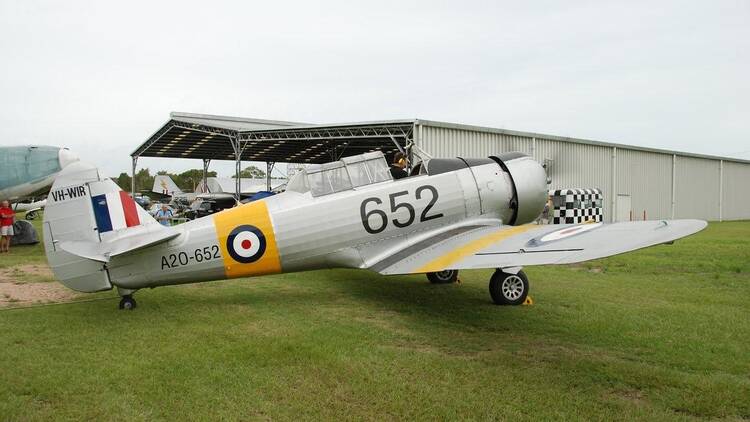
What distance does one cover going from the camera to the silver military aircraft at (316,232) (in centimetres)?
554

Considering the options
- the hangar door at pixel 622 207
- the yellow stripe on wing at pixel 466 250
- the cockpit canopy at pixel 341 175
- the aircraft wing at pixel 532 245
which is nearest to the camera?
the aircraft wing at pixel 532 245

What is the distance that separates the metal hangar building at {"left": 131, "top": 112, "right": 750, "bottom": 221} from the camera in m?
20.9

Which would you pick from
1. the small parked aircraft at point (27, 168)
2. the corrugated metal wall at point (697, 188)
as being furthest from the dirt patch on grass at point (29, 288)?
the corrugated metal wall at point (697, 188)

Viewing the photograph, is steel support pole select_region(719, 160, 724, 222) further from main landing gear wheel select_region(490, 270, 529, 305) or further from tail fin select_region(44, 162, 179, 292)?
tail fin select_region(44, 162, 179, 292)

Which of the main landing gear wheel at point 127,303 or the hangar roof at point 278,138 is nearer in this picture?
the main landing gear wheel at point 127,303

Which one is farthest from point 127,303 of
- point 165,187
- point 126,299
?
point 165,187

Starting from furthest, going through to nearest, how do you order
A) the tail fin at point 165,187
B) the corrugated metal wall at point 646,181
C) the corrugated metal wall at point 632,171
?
the tail fin at point 165,187 < the corrugated metal wall at point 646,181 < the corrugated metal wall at point 632,171

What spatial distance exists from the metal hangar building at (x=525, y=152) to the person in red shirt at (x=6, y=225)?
12.5 metres

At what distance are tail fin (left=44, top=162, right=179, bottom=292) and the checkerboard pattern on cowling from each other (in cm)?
950

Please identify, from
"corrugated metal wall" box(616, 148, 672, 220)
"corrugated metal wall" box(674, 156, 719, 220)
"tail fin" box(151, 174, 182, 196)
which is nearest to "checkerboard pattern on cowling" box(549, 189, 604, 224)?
"corrugated metal wall" box(616, 148, 672, 220)

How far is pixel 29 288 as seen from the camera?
298 inches

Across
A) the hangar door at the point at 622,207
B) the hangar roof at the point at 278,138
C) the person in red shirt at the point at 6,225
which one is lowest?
the hangar door at the point at 622,207

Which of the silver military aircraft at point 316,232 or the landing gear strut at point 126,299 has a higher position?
the silver military aircraft at point 316,232

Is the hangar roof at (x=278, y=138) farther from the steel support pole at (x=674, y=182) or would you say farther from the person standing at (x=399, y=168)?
the person standing at (x=399, y=168)
